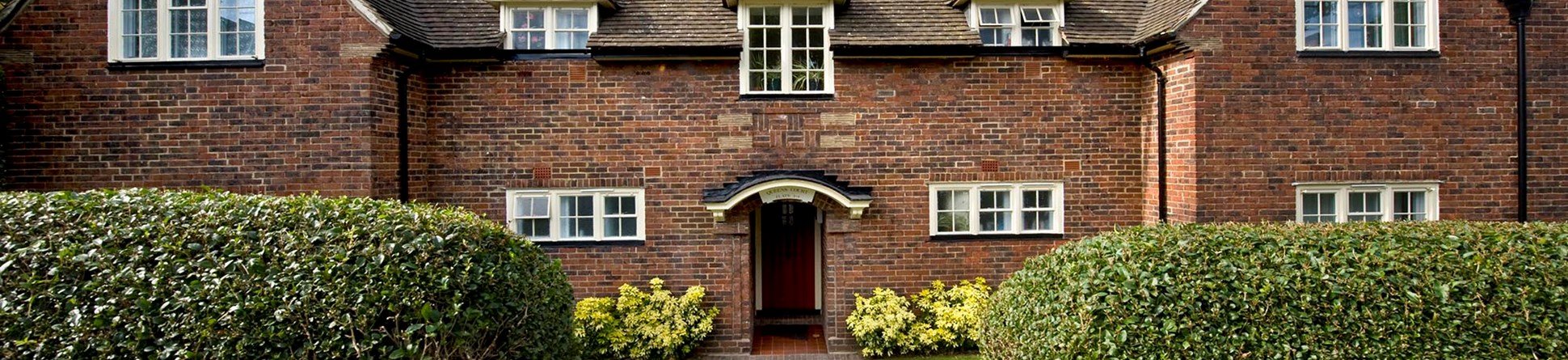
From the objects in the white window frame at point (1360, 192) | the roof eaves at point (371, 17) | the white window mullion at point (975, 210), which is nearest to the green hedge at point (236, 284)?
the roof eaves at point (371, 17)

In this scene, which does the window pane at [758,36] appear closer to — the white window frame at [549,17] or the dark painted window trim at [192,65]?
the white window frame at [549,17]

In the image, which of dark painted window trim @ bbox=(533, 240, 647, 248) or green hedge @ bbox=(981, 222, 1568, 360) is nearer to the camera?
green hedge @ bbox=(981, 222, 1568, 360)

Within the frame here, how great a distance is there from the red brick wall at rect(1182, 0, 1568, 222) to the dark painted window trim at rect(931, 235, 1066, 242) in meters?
1.87

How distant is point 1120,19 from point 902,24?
2915 millimetres

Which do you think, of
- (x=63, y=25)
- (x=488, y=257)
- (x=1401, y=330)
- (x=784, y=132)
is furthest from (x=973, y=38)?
(x=63, y=25)

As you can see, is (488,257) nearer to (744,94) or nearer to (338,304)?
(338,304)

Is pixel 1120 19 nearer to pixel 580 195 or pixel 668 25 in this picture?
pixel 668 25

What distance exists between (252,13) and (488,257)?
6.01 m

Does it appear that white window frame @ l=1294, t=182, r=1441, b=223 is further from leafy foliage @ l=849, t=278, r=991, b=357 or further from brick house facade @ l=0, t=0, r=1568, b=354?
leafy foliage @ l=849, t=278, r=991, b=357

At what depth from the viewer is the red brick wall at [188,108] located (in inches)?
359

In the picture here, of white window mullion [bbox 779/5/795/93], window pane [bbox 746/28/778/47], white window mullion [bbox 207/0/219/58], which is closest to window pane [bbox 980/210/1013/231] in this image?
white window mullion [bbox 779/5/795/93]

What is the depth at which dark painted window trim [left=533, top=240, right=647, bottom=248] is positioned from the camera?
1017 centimetres

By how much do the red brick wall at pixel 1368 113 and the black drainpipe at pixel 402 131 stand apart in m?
9.20

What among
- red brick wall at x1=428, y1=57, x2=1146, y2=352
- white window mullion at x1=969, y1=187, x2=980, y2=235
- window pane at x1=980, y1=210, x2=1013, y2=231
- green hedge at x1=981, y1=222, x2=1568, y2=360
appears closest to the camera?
green hedge at x1=981, y1=222, x2=1568, y2=360
